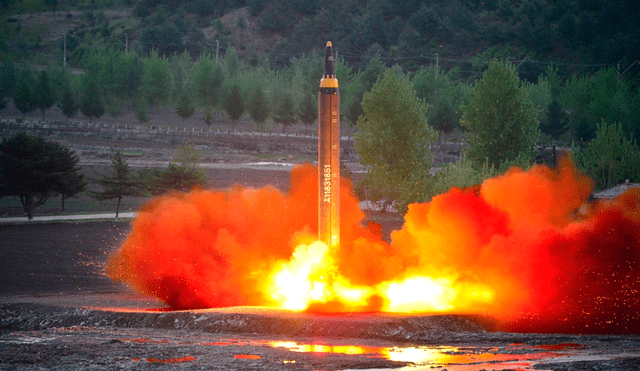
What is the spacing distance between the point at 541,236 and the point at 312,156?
8154 cm

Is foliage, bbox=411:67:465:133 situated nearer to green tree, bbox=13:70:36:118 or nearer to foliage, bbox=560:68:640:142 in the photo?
foliage, bbox=560:68:640:142

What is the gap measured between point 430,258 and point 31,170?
41.9 meters

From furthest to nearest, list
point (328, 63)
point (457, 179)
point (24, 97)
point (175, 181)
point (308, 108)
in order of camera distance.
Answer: point (24, 97) → point (308, 108) → point (175, 181) → point (457, 179) → point (328, 63)

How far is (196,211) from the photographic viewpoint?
44.8 m

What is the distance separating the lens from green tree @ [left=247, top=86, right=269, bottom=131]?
427 feet

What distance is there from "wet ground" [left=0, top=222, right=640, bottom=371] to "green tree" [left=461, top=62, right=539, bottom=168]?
45907mm

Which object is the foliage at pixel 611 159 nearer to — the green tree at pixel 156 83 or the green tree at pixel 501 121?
the green tree at pixel 501 121

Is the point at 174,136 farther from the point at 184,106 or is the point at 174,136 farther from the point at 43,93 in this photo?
the point at 43,93

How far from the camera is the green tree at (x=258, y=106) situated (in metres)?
130

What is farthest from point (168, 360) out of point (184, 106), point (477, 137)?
point (184, 106)

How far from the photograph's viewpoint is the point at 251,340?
108ft

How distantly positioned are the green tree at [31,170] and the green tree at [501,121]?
138 feet

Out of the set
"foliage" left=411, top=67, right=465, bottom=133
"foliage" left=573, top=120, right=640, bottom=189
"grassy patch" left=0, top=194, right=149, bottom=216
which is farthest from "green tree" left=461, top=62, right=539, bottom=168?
"grassy patch" left=0, top=194, right=149, bottom=216

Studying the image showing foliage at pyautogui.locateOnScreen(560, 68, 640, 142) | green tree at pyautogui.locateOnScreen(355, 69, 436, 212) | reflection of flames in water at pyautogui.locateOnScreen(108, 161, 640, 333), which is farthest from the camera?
foliage at pyautogui.locateOnScreen(560, 68, 640, 142)
